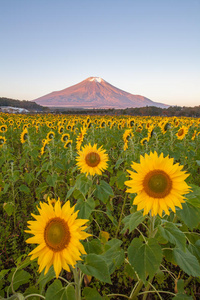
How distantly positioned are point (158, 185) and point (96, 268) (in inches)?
25.7

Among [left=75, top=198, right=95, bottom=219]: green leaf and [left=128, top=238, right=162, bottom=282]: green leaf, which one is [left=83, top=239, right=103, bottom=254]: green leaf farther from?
[left=128, top=238, right=162, bottom=282]: green leaf

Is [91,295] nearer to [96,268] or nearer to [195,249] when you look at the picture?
[96,268]

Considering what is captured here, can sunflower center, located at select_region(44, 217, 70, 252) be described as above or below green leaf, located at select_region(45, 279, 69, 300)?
above

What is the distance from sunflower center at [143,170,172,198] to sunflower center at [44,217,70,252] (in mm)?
603

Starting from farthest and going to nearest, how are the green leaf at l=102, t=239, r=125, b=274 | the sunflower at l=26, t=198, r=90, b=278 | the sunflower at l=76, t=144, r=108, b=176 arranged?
the sunflower at l=76, t=144, r=108, b=176
the green leaf at l=102, t=239, r=125, b=274
the sunflower at l=26, t=198, r=90, b=278

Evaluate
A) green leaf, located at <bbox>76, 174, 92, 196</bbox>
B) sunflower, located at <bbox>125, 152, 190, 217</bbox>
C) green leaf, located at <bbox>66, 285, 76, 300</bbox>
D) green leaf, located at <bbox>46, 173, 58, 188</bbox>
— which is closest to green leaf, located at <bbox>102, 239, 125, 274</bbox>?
green leaf, located at <bbox>66, 285, 76, 300</bbox>

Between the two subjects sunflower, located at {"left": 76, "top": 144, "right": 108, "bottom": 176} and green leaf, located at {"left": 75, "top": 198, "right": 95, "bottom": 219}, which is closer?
green leaf, located at {"left": 75, "top": 198, "right": 95, "bottom": 219}

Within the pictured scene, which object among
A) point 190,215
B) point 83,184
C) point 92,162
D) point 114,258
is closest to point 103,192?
point 83,184

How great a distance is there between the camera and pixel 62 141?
5859 millimetres

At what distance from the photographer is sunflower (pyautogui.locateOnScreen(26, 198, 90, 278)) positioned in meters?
1.14

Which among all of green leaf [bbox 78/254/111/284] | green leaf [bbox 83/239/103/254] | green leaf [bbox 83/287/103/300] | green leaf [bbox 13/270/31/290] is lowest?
green leaf [bbox 13/270/31/290]

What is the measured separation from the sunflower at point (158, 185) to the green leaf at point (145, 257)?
0.77 ft

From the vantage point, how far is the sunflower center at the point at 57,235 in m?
1.15

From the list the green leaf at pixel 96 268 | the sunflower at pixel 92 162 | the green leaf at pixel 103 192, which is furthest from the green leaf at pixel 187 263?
the sunflower at pixel 92 162
